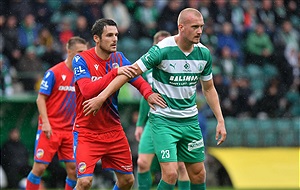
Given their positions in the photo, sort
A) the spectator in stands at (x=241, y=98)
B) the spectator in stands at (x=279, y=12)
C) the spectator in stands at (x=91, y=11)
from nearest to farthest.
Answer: the spectator in stands at (x=241, y=98)
the spectator in stands at (x=91, y=11)
the spectator in stands at (x=279, y=12)

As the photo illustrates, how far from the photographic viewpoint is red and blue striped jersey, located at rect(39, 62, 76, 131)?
11.2 metres

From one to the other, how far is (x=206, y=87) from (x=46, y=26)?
35.7 feet

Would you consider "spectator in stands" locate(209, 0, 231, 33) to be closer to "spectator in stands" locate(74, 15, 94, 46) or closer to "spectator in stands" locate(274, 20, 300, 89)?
"spectator in stands" locate(274, 20, 300, 89)

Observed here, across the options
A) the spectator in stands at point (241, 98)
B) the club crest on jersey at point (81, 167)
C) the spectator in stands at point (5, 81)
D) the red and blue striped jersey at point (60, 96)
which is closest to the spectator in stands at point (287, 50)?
the spectator in stands at point (241, 98)

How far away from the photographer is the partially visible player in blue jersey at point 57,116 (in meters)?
11.2

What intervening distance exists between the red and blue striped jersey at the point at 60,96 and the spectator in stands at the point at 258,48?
478 inches

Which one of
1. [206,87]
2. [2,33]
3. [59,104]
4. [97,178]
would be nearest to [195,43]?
[206,87]

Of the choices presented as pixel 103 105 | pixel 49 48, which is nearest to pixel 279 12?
pixel 49 48

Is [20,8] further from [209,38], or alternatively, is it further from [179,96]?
[179,96]

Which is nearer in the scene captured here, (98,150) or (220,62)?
(98,150)

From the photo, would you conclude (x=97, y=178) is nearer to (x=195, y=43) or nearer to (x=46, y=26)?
(x=46, y=26)

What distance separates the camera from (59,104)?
11.3 m

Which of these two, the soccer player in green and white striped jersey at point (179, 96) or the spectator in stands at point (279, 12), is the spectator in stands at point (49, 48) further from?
the soccer player in green and white striped jersey at point (179, 96)

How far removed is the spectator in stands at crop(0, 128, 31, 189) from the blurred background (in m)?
0.02
